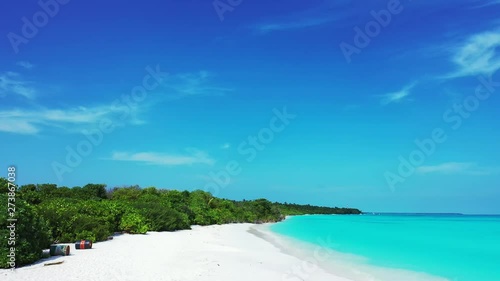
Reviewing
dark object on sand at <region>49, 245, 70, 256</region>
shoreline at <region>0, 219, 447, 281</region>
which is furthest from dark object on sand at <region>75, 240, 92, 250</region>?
dark object on sand at <region>49, 245, 70, 256</region>

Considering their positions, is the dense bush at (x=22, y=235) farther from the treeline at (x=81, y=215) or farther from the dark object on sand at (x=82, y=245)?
the dark object on sand at (x=82, y=245)

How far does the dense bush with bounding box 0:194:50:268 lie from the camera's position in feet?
32.2

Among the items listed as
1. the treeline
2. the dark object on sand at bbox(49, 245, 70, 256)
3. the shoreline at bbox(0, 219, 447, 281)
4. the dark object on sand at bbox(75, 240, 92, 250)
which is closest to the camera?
the shoreline at bbox(0, 219, 447, 281)

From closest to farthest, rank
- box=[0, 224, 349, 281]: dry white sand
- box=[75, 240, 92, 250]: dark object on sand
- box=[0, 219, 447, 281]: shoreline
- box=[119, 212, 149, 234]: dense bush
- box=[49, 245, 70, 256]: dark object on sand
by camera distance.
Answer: box=[0, 224, 349, 281]: dry white sand
box=[0, 219, 447, 281]: shoreline
box=[49, 245, 70, 256]: dark object on sand
box=[75, 240, 92, 250]: dark object on sand
box=[119, 212, 149, 234]: dense bush

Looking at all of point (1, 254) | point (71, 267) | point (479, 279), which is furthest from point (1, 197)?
point (479, 279)

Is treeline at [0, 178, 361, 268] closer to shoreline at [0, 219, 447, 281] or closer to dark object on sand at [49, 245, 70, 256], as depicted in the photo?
dark object on sand at [49, 245, 70, 256]

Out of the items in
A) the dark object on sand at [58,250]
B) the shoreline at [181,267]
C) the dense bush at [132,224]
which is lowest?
the shoreline at [181,267]

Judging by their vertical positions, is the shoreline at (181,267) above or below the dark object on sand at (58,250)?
below

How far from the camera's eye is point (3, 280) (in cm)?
855

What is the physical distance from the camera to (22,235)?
34.1 feet

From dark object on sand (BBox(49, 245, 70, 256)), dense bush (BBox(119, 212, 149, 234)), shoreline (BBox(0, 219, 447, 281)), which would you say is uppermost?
dense bush (BBox(119, 212, 149, 234))

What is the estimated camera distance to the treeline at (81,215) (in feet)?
34.4

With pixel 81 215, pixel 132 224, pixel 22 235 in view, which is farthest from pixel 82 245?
pixel 132 224

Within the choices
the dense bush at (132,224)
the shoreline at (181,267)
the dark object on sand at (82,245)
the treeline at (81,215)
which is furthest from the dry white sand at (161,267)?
the dense bush at (132,224)
